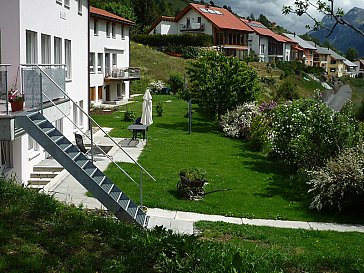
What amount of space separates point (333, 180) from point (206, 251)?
7758 millimetres

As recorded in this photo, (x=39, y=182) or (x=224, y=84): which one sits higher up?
(x=224, y=84)

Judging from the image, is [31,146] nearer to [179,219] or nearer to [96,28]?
[179,219]

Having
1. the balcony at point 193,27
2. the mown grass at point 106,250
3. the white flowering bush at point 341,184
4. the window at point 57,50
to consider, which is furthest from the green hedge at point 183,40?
the mown grass at point 106,250

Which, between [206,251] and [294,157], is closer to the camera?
[206,251]


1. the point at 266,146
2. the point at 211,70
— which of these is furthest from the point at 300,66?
the point at 266,146

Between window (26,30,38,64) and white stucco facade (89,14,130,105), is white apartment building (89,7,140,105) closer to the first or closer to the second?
white stucco facade (89,14,130,105)

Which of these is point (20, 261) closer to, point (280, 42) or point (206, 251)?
point (206, 251)

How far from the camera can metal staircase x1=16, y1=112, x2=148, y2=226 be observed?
10781 mm

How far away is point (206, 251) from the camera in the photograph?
805cm

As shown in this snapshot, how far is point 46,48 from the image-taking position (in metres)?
17.7

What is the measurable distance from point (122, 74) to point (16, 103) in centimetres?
3286

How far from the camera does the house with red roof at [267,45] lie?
9300cm

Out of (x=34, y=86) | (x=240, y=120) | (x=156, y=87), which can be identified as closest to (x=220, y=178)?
(x=34, y=86)

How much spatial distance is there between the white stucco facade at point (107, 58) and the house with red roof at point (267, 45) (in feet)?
152
